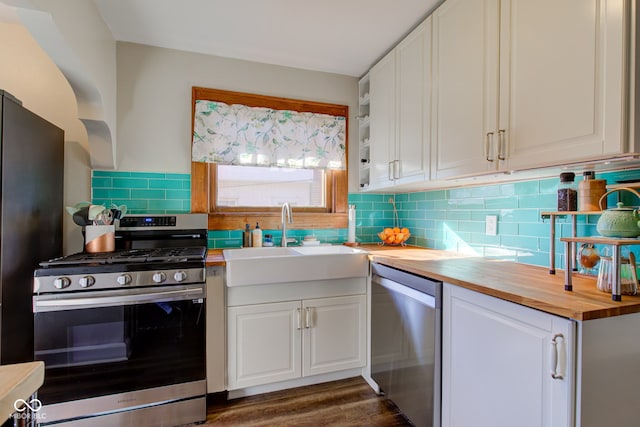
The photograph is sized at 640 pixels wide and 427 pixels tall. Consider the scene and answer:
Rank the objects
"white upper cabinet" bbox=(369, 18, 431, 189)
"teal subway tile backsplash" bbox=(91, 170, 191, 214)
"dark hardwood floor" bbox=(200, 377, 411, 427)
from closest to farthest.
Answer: "dark hardwood floor" bbox=(200, 377, 411, 427) → "white upper cabinet" bbox=(369, 18, 431, 189) → "teal subway tile backsplash" bbox=(91, 170, 191, 214)

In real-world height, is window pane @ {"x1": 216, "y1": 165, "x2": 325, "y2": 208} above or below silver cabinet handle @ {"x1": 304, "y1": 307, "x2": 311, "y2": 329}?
above

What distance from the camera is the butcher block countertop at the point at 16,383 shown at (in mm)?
554

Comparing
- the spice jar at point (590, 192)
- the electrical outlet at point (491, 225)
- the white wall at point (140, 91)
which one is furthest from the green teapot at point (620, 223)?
the white wall at point (140, 91)

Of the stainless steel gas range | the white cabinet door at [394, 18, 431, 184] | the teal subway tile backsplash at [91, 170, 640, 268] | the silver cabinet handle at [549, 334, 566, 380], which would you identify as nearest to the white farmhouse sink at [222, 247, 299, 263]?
the teal subway tile backsplash at [91, 170, 640, 268]

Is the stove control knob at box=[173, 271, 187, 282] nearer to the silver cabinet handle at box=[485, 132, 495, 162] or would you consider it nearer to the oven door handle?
the oven door handle

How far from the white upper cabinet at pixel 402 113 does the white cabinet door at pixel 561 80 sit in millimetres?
524

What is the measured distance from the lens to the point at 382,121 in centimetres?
229

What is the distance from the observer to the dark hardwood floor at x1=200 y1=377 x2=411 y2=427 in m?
1.72

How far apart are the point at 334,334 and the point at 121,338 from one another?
1.21 meters

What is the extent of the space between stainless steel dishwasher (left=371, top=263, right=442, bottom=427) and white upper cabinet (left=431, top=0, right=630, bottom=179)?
641mm

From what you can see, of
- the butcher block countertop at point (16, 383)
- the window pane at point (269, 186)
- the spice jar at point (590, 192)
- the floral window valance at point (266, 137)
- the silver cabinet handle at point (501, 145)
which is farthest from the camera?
the window pane at point (269, 186)

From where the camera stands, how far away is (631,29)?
3.12ft

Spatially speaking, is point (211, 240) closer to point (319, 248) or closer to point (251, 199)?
point (251, 199)

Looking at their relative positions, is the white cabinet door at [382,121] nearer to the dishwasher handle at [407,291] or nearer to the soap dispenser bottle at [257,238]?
the dishwasher handle at [407,291]
